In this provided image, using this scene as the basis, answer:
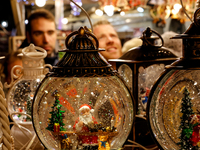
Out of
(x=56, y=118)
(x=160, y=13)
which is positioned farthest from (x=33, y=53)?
(x=160, y=13)

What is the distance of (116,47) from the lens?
5.95 feet

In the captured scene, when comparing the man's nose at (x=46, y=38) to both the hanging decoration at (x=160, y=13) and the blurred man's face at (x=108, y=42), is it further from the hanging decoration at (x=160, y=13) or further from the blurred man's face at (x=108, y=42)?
the hanging decoration at (x=160, y=13)

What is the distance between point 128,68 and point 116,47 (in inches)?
23.7

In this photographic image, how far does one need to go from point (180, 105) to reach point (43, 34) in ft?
4.23

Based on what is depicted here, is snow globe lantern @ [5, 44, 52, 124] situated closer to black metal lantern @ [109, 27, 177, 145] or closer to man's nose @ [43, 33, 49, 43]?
black metal lantern @ [109, 27, 177, 145]

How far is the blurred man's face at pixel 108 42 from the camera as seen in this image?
5.79ft

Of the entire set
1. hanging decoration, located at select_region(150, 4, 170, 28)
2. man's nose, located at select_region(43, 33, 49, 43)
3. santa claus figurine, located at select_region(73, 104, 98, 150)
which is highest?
hanging decoration, located at select_region(150, 4, 170, 28)

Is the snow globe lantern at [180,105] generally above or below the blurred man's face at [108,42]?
below

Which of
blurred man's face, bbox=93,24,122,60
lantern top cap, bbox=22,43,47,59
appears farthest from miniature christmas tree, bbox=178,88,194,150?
blurred man's face, bbox=93,24,122,60

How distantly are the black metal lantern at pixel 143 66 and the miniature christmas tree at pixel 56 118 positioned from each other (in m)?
0.45

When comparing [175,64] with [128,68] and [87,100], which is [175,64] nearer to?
[87,100]

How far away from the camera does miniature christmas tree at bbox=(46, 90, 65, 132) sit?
0.81m

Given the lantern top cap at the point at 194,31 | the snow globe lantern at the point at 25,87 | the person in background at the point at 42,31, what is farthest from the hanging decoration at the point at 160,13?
the lantern top cap at the point at 194,31

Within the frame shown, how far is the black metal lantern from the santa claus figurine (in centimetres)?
43
